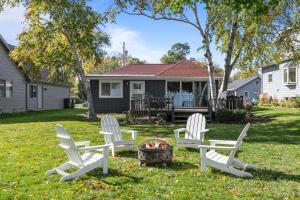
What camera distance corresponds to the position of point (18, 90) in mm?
28156

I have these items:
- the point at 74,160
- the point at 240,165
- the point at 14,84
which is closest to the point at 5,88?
the point at 14,84

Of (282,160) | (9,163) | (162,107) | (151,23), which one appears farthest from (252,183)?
(151,23)

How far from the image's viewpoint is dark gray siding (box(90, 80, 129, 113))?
2480 centimetres

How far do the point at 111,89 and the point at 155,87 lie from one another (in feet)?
9.49

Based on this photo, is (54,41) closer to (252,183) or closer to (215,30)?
(215,30)

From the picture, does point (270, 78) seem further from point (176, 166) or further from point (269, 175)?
point (269, 175)

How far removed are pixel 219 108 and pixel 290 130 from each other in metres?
4.84

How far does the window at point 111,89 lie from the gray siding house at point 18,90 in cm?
694

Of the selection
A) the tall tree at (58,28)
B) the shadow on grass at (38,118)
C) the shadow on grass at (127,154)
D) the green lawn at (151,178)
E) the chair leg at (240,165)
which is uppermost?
the tall tree at (58,28)

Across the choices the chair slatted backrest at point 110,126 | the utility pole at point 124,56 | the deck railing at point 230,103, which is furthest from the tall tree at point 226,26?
the utility pole at point 124,56

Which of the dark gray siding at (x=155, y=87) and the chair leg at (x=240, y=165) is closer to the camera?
the chair leg at (x=240, y=165)

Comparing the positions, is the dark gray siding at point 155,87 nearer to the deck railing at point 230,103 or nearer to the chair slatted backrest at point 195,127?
the deck railing at point 230,103

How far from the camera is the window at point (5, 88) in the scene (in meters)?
25.8

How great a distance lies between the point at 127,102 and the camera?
81.8 feet
